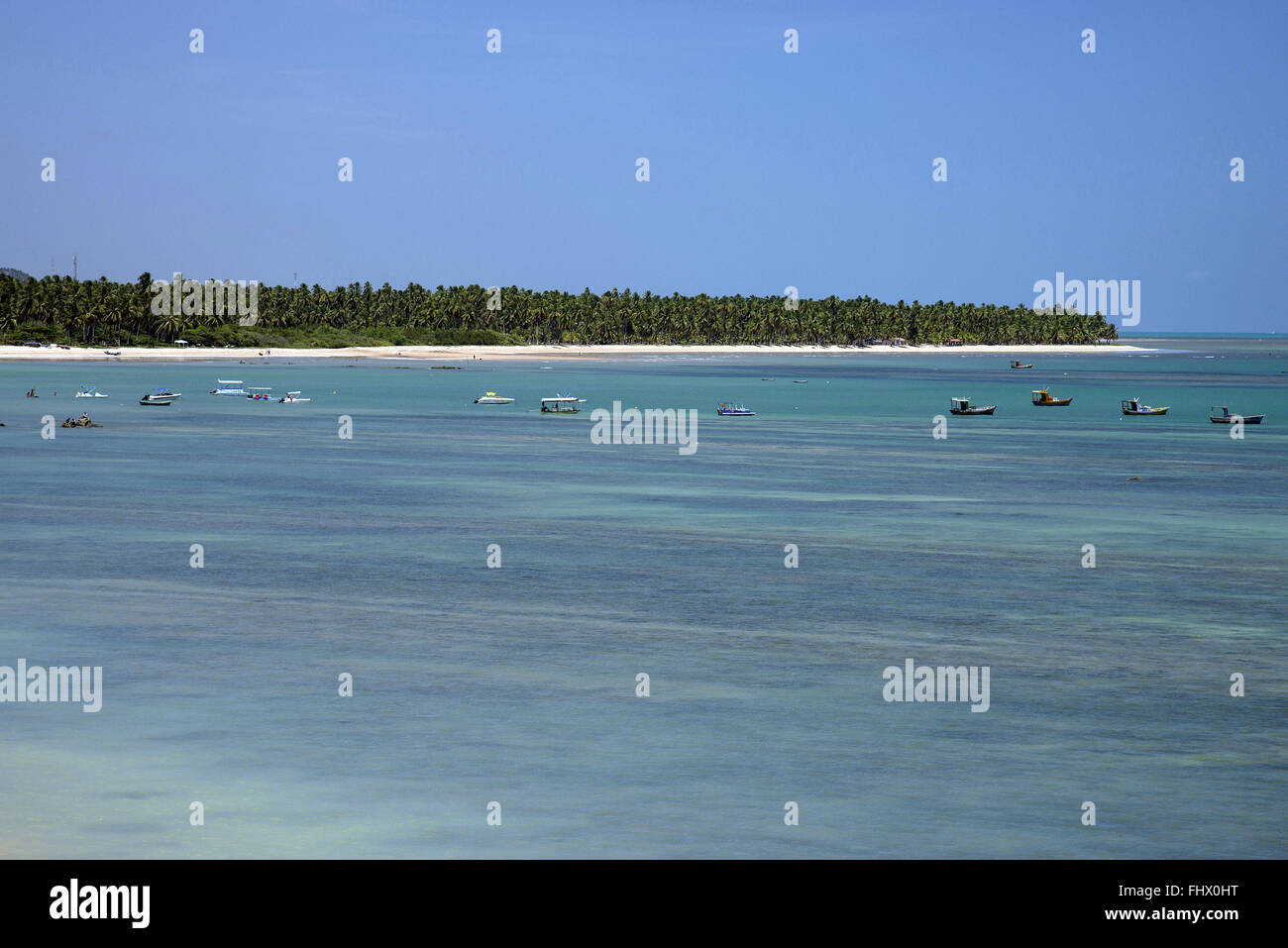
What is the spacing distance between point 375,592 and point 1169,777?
68.3ft

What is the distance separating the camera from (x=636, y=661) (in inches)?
1169

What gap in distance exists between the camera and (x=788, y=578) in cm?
4019

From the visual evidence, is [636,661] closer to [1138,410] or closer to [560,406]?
[560,406]

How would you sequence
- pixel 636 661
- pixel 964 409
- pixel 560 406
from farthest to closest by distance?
pixel 560 406 → pixel 964 409 → pixel 636 661

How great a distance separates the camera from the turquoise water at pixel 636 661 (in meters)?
19.7

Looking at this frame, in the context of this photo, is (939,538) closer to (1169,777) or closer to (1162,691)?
(1162,691)

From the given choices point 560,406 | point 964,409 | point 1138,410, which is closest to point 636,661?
point 560,406

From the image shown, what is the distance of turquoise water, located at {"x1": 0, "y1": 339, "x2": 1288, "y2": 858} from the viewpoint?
1973cm

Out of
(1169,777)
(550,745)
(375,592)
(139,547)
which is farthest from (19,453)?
(1169,777)

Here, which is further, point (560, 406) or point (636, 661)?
point (560, 406)

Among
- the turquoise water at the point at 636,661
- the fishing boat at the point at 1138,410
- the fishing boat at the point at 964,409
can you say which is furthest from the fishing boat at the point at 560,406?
the turquoise water at the point at 636,661

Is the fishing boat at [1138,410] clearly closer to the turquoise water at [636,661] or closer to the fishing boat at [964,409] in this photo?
the fishing boat at [964,409]

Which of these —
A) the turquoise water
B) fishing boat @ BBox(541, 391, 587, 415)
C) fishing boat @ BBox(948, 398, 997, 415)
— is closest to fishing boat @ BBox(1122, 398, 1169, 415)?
fishing boat @ BBox(948, 398, 997, 415)

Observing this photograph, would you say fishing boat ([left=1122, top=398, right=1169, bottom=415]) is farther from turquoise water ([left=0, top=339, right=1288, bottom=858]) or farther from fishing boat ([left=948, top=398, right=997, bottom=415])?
turquoise water ([left=0, top=339, right=1288, bottom=858])
